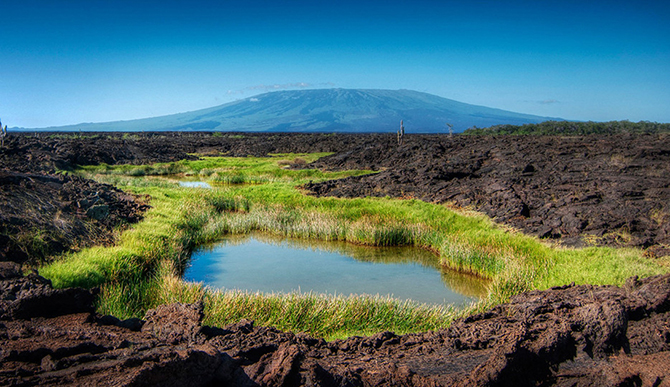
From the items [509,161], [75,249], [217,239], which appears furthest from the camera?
[509,161]

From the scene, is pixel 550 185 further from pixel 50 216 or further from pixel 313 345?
pixel 50 216

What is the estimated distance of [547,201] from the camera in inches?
781

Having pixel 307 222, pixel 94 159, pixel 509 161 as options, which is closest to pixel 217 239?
pixel 307 222

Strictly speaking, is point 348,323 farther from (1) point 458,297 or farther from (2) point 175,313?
(1) point 458,297

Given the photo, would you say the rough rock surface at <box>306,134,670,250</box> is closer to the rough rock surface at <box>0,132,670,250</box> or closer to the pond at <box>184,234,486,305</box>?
the rough rock surface at <box>0,132,670,250</box>

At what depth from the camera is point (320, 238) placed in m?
19.5

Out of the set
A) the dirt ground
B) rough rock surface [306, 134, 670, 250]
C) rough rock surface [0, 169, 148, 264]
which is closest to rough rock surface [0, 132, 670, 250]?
rough rock surface [306, 134, 670, 250]

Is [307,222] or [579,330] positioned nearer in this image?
[579,330]

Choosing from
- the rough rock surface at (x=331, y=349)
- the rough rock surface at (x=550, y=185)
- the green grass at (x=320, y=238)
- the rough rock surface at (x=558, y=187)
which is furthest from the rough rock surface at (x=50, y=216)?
the rough rock surface at (x=558, y=187)

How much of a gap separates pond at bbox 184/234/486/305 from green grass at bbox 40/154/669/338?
2.02 feet

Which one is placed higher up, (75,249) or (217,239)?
(75,249)

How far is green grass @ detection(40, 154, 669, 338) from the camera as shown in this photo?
980 centimetres

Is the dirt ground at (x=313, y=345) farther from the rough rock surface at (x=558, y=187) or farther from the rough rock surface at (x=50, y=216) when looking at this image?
the rough rock surface at (x=558, y=187)

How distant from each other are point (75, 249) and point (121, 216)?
14.5ft
